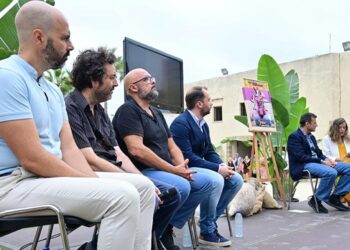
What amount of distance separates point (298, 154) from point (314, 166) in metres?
0.26

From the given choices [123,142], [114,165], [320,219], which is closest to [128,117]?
[123,142]

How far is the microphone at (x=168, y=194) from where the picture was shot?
8.26ft

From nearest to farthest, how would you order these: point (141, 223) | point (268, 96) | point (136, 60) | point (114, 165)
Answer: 1. point (141, 223)
2. point (114, 165)
3. point (136, 60)
4. point (268, 96)

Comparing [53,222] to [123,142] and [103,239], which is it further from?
[123,142]

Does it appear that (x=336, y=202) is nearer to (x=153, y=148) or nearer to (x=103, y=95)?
(x=153, y=148)

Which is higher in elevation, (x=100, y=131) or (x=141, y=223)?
(x=100, y=131)

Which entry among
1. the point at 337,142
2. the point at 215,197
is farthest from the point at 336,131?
the point at 215,197

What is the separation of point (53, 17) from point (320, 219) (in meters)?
4.23

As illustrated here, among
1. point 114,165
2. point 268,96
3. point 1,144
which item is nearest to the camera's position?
point 1,144

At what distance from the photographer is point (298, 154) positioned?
561cm

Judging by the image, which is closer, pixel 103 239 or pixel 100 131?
pixel 103 239

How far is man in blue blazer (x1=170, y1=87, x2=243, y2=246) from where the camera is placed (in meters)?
3.50

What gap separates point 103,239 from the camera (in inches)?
64.1

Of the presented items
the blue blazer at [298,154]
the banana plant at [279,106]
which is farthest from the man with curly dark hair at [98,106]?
the banana plant at [279,106]
